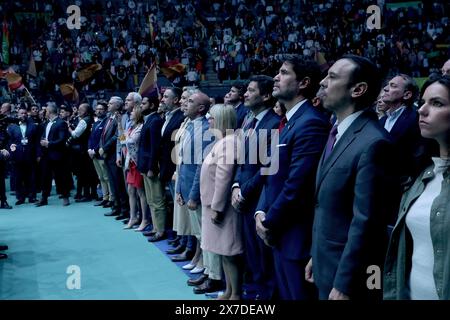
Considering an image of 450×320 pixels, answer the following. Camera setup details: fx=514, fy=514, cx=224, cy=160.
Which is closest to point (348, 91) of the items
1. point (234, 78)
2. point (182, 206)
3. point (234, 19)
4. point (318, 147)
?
point (318, 147)

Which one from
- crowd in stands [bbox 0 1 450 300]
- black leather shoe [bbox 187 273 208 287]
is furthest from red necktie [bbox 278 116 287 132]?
black leather shoe [bbox 187 273 208 287]

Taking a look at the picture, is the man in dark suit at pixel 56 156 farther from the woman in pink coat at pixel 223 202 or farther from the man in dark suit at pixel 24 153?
the woman in pink coat at pixel 223 202

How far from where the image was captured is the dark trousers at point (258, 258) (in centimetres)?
A: 376

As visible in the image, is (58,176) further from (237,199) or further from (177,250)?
(237,199)

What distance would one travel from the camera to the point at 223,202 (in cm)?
394

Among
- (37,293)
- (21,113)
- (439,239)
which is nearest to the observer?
(439,239)

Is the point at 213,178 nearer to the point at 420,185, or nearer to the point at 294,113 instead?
the point at 294,113

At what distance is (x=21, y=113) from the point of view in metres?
9.26

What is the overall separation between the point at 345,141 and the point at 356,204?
0.30m

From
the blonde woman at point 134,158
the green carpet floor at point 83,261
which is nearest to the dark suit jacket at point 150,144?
the blonde woman at point 134,158

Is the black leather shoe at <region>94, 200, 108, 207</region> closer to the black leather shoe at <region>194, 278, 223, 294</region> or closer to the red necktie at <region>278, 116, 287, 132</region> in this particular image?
the black leather shoe at <region>194, 278, 223, 294</region>

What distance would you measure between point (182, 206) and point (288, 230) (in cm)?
246

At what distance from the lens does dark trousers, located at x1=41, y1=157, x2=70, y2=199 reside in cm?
893

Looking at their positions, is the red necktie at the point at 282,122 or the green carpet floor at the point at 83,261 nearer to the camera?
the red necktie at the point at 282,122
